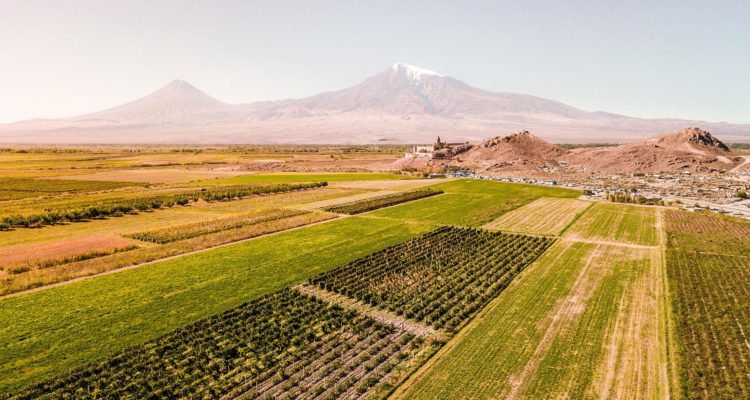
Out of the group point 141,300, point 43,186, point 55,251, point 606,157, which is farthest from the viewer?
point 606,157

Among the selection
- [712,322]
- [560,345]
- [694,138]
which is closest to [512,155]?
[694,138]

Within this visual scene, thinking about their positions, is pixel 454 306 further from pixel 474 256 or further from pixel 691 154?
pixel 691 154

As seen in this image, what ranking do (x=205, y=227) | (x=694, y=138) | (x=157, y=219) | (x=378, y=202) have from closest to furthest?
(x=205, y=227), (x=157, y=219), (x=378, y=202), (x=694, y=138)

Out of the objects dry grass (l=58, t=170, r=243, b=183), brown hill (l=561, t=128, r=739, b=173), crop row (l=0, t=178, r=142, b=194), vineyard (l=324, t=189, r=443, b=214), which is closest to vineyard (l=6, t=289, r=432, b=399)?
vineyard (l=324, t=189, r=443, b=214)

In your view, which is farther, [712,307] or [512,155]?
[512,155]

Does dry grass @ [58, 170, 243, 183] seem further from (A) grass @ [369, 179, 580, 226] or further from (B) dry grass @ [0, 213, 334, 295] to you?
(A) grass @ [369, 179, 580, 226]

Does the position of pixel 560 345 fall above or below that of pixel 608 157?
below

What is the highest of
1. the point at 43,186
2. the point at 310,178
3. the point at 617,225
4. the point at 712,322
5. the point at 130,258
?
the point at 310,178

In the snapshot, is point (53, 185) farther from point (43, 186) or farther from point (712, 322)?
point (712, 322)
